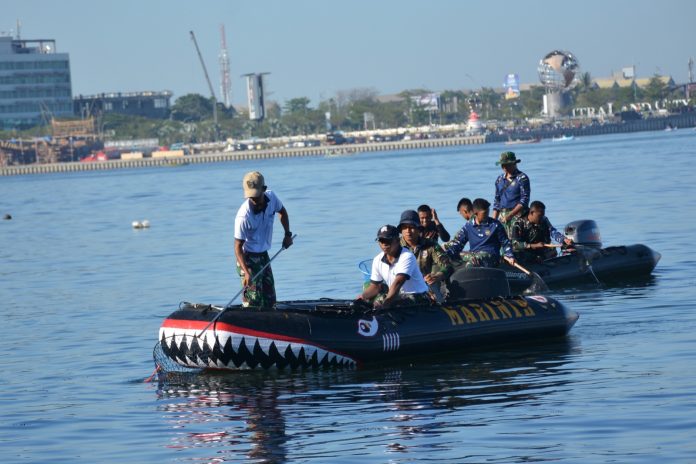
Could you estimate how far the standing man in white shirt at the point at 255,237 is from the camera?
14.6 metres

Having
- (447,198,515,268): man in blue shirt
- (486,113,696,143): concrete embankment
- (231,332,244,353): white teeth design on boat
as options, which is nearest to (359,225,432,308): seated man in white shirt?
(231,332,244,353): white teeth design on boat

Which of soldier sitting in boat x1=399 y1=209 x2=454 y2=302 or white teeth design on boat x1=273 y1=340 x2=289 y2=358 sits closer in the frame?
white teeth design on boat x1=273 y1=340 x2=289 y2=358

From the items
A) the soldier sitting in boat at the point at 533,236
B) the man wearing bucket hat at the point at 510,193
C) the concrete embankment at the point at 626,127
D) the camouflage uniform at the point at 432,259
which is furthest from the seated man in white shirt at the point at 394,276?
the concrete embankment at the point at 626,127

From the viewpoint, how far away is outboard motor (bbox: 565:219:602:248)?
2188 cm

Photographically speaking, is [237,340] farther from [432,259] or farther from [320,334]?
[432,259]

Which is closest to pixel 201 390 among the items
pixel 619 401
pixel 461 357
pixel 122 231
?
pixel 461 357

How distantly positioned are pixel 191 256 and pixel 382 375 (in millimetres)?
20026

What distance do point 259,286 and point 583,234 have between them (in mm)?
8641

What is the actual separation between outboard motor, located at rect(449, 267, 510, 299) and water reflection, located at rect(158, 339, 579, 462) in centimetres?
74

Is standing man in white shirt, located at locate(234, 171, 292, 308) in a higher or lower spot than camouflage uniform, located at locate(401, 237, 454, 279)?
higher

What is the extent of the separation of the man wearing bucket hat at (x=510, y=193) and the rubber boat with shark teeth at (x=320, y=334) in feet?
15.3

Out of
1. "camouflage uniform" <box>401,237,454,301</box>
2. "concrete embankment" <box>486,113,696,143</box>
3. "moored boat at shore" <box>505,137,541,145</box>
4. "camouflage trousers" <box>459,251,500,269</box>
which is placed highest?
"camouflage uniform" <box>401,237,454,301</box>

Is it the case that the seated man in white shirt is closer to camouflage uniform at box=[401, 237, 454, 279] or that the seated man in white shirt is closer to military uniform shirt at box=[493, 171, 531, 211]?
camouflage uniform at box=[401, 237, 454, 279]

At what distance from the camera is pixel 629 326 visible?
1705 centimetres
